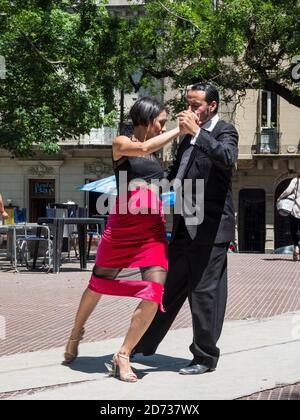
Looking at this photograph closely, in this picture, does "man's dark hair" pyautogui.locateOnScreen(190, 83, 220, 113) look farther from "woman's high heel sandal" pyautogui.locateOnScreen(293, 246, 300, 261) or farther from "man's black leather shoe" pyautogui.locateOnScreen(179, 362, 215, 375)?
"woman's high heel sandal" pyautogui.locateOnScreen(293, 246, 300, 261)

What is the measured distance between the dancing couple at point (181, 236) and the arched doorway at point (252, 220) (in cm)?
3212

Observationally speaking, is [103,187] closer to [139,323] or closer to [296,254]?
[296,254]

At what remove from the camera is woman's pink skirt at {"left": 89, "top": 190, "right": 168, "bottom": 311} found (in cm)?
538

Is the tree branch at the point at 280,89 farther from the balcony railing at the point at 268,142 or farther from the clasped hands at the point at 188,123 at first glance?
the clasped hands at the point at 188,123

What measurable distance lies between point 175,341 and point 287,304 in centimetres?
313

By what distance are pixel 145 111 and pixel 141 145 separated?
31cm

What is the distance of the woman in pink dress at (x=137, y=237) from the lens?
530 centimetres

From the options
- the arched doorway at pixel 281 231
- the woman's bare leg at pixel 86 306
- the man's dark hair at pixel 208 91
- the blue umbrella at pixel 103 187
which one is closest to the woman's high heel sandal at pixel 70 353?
the woman's bare leg at pixel 86 306

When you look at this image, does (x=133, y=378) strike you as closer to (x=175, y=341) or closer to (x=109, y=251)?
(x=109, y=251)

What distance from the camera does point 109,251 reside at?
18.1 ft

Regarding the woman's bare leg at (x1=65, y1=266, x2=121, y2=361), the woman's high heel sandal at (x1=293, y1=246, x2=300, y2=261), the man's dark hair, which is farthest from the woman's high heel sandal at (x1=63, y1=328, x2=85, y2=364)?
the woman's high heel sandal at (x1=293, y1=246, x2=300, y2=261)

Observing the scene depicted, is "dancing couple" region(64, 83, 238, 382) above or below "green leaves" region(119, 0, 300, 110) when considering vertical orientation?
below

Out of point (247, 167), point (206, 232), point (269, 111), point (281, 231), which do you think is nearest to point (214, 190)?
point (206, 232)

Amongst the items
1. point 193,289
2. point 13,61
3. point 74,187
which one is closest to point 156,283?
point 193,289
